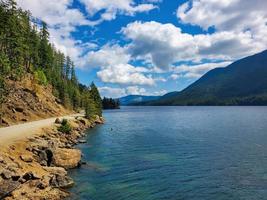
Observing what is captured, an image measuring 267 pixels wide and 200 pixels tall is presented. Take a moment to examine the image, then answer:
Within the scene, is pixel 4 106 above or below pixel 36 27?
below

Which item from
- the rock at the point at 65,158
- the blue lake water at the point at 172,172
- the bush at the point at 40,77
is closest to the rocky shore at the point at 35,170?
the rock at the point at 65,158

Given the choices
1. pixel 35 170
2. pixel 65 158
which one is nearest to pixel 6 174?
pixel 35 170

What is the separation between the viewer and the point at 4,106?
230ft

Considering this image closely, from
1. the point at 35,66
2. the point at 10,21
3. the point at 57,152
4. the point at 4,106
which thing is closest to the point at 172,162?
the point at 57,152

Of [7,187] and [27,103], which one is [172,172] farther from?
[27,103]

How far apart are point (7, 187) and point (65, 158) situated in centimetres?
1438

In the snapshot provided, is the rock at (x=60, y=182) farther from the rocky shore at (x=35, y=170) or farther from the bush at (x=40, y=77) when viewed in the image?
the bush at (x=40, y=77)

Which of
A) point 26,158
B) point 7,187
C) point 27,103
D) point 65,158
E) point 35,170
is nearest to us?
point 7,187

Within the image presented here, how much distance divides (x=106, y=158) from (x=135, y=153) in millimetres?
7082

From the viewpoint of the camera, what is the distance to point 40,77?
11375cm

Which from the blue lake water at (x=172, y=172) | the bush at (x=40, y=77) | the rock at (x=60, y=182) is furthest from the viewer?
the bush at (x=40, y=77)

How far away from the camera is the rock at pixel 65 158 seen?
136 feet

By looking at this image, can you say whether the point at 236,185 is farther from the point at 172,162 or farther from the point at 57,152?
the point at 57,152

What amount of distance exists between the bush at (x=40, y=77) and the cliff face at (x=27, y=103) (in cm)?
203
